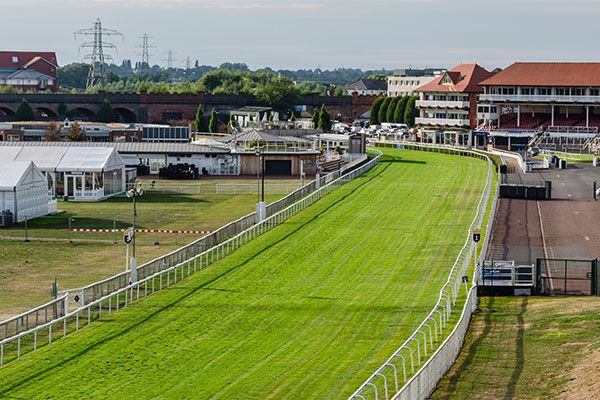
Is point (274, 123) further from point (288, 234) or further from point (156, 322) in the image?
point (156, 322)

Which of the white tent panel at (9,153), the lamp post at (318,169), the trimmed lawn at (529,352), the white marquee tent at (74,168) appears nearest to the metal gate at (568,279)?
the trimmed lawn at (529,352)

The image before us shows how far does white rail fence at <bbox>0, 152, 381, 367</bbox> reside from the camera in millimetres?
29328

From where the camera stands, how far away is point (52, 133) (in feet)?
380

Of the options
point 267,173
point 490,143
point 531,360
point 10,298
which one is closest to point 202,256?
point 10,298

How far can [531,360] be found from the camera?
28000mm

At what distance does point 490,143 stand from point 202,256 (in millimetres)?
77533

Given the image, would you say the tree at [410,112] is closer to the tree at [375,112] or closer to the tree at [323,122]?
the tree at [375,112]

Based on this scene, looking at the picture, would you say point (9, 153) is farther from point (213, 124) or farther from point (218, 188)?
point (213, 124)

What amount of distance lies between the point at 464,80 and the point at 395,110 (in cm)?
2427

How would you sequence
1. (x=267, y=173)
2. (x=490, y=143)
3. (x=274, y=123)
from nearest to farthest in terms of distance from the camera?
(x=267, y=173), (x=490, y=143), (x=274, y=123)

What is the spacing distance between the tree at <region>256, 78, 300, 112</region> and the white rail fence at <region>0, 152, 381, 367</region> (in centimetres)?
11064

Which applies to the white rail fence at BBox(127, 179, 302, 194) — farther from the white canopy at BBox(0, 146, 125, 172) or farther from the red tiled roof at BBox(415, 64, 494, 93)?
the red tiled roof at BBox(415, 64, 494, 93)

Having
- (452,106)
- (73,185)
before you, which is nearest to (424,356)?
(73,185)

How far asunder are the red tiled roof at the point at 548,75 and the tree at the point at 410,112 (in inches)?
1022
